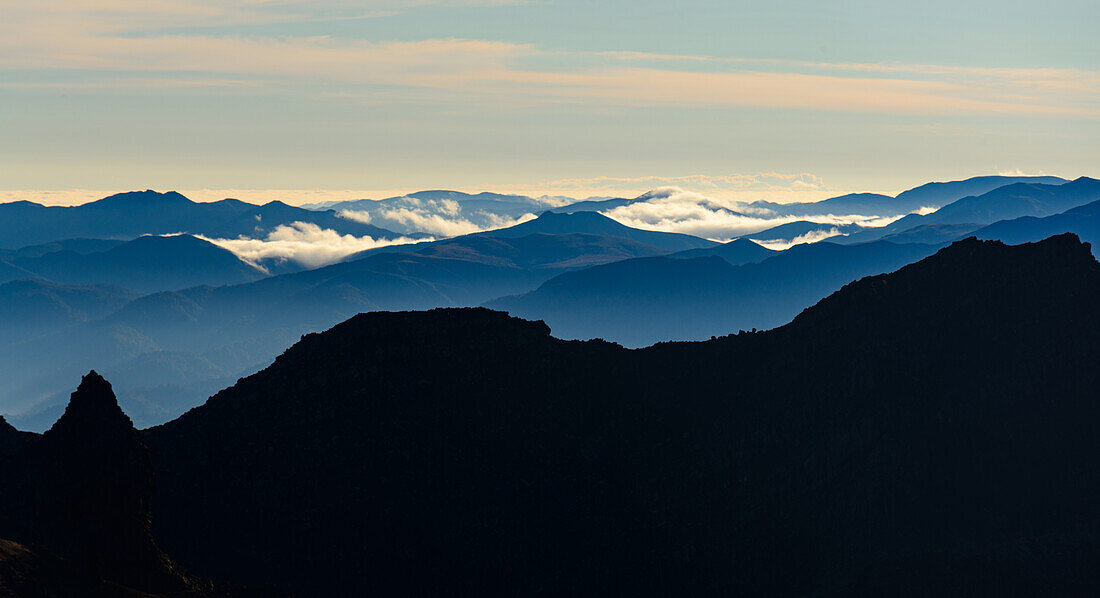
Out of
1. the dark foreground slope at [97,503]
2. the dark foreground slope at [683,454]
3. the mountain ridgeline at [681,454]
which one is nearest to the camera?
the dark foreground slope at [97,503]

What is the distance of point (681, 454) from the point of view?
514 feet

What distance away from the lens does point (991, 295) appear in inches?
6324

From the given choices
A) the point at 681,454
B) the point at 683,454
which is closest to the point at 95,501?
the point at 681,454

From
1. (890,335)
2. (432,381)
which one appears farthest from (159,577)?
(890,335)

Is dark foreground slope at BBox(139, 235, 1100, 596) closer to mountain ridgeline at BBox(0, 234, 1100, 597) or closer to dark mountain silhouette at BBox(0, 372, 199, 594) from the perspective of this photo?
mountain ridgeline at BBox(0, 234, 1100, 597)

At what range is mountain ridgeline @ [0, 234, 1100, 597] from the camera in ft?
457

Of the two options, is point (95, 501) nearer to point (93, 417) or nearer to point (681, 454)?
point (93, 417)

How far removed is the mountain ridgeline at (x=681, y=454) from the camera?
139 meters

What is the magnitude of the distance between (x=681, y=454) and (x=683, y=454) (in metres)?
0.30

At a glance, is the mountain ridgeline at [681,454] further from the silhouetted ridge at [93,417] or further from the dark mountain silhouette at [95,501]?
the silhouetted ridge at [93,417]

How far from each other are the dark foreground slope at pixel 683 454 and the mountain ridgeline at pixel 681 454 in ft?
1.01

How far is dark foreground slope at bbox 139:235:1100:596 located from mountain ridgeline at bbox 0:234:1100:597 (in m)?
0.31

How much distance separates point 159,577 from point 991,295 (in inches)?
4699

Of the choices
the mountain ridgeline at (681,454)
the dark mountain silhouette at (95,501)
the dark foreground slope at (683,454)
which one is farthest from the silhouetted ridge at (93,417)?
the dark foreground slope at (683,454)
